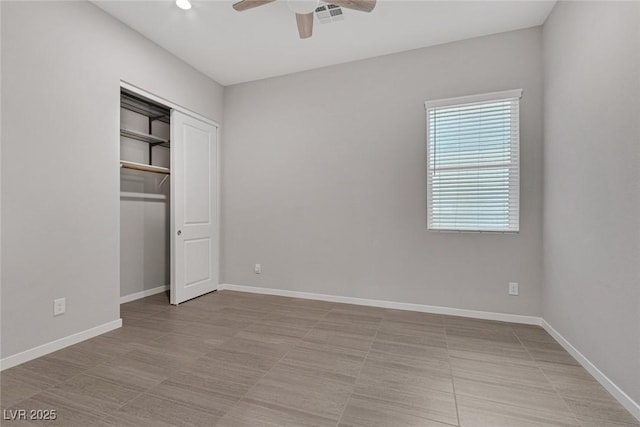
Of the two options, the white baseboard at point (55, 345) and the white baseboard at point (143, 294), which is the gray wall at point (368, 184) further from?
the white baseboard at point (55, 345)

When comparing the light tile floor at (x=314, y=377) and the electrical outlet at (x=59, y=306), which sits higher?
the electrical outlet at (x=59, y=306)

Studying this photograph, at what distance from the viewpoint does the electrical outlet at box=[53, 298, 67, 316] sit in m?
2.47

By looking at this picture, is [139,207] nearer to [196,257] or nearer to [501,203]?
[196,257]

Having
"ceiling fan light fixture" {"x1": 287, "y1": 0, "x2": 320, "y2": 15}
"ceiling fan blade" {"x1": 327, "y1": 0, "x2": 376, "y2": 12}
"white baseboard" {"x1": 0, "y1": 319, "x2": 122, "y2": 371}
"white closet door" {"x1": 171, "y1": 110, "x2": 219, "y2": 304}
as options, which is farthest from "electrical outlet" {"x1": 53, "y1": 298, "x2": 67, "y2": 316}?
"ceiling fan blade" {"x1": 327, "y1": 0, "x2": 376, "y2": 12}

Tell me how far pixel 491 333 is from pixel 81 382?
3.30 metres

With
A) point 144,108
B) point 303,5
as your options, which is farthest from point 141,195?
point 303,5

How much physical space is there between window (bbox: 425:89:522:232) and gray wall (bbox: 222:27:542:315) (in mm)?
101

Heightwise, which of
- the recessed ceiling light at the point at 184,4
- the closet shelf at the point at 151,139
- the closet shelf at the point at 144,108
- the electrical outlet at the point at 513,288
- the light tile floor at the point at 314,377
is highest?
the recessed ceiling light at the point at 184,4

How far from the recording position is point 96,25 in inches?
109

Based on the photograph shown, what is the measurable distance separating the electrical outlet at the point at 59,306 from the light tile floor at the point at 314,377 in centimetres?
32

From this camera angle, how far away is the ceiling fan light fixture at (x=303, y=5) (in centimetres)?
228

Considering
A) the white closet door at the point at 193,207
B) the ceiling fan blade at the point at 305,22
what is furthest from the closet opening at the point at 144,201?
the ceiling fan blade at the point at 305,22

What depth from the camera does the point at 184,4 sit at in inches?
107

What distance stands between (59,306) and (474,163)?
4.06 meters
